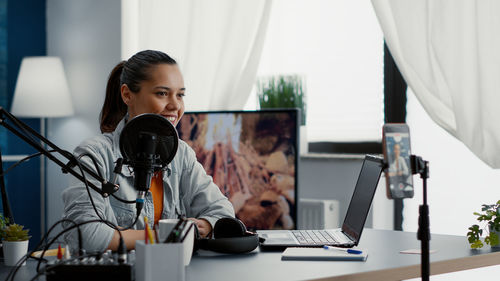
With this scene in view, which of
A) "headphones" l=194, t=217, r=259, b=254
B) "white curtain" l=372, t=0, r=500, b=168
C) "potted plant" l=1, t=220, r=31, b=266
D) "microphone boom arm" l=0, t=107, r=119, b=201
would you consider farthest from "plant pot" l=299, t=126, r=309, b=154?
"microphone boom arm" l=0, t=107, r=119, b=201

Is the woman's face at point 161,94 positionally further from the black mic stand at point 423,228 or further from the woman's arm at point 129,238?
the black mic stand at point 423,228

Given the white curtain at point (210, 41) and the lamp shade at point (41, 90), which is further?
the lamp shade at point (41, 90)

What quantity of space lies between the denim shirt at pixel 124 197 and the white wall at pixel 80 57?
6.70 ft

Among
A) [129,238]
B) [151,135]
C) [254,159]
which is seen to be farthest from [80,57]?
[151,135]

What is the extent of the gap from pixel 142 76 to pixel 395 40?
133 cm

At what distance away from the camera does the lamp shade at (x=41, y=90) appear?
4004mm

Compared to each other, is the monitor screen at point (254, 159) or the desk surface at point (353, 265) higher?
the monitor screen at point (254, 159)

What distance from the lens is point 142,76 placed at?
82.7 inches

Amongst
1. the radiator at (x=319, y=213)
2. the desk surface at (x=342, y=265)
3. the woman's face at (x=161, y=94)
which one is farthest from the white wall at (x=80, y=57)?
the desk surface at (x=342, y=265)

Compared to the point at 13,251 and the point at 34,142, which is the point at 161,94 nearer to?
the point at 13,251

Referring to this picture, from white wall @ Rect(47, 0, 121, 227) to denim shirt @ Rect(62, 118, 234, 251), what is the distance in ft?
6.70

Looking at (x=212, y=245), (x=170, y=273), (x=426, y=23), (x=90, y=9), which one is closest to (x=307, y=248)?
(x=212, y=245)

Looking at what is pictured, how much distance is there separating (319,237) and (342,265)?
1.16 ft

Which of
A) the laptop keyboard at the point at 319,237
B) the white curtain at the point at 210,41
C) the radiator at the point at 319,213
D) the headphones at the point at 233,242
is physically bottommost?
the radiator at the point at 319,213
